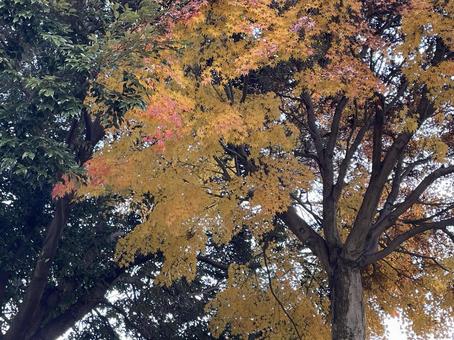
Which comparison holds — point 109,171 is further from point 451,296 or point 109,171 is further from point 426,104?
point 451,296

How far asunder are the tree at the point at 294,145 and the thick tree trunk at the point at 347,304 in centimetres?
2

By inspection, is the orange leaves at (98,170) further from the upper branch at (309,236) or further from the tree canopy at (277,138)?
the upper branch at (309,236)

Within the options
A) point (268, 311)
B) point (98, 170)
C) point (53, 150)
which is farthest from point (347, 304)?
point (53, 150)

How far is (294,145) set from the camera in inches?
382

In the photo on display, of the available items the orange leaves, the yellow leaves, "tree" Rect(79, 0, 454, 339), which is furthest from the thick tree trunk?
the orange leaves

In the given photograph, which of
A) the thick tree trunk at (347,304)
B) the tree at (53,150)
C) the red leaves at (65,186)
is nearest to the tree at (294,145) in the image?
the thick tree trunk at (347,304)

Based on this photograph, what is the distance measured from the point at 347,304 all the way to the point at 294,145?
8.79 feet

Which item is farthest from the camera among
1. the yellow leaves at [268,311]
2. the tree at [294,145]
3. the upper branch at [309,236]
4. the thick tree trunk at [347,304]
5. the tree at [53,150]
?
the yellow leaves at [268,311]

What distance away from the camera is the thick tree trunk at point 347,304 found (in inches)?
335

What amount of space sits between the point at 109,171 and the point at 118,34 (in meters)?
1.99

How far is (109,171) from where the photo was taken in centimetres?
873

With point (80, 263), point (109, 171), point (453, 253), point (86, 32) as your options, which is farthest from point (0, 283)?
point (453, 253)

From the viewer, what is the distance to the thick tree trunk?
27.9ft

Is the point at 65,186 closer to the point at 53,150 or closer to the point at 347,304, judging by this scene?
the point at 53,150
